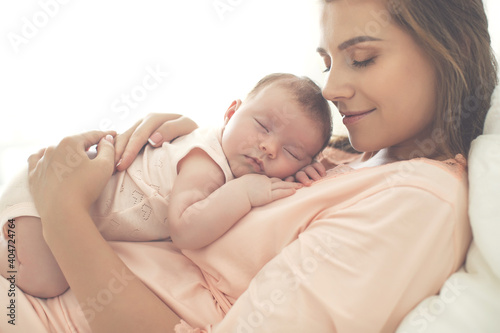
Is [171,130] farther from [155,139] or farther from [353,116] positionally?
[353,116]

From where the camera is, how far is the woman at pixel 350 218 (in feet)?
2.56

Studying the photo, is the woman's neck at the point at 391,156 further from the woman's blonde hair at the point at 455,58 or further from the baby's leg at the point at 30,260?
the baby's leg at the point at 30,260

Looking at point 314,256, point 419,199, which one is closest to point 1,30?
point 314,256

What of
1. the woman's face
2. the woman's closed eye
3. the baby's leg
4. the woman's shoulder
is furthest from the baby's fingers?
the baby's leg

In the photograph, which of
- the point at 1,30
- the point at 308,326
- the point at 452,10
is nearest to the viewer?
the point at 308,326

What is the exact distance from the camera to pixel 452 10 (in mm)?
1004

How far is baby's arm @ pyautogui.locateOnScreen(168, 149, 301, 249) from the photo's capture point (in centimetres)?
98

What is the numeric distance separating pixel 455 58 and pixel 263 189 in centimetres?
61

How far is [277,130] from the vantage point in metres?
1.19

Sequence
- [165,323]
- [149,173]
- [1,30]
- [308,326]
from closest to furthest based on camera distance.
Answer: [308,326], [165,323], [149,173], [1,30]

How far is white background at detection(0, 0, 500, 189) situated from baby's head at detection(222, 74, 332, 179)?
698 mm

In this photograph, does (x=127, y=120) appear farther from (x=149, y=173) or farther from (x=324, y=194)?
(x=324, y=194)

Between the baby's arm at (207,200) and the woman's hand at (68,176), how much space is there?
0.20 meters

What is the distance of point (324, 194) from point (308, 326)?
1.02 feet
